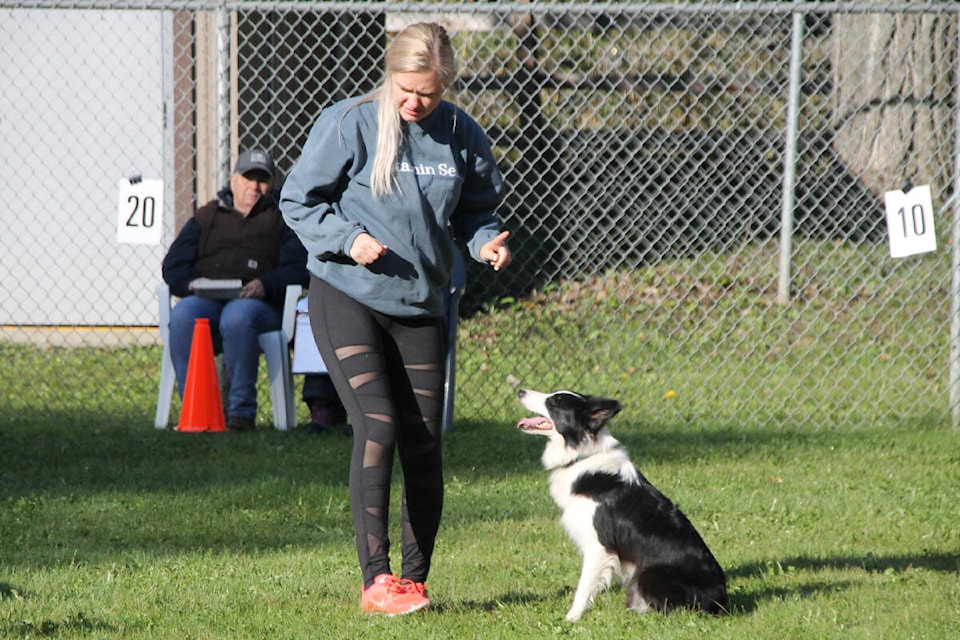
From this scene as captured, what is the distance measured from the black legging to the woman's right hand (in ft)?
0.83

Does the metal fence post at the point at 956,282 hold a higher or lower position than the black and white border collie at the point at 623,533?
higher

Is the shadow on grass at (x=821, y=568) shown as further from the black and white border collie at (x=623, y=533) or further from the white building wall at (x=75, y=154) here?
the white building wall at (x=75, y=154)

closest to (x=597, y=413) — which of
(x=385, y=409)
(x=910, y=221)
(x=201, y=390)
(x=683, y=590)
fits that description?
(x=683, y=590)

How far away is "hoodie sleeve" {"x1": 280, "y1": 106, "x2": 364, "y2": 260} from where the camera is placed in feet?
11.3

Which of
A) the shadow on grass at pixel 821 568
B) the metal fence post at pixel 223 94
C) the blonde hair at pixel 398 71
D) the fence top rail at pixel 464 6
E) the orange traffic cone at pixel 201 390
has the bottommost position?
the shadow on grass at pixel 821 568

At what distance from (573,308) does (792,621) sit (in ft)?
21.6

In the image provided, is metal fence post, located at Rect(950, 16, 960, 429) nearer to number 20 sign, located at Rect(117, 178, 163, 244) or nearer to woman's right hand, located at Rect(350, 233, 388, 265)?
woman's right hand, located at Rect(350, 233, 388, 265)

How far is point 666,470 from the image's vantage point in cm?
605

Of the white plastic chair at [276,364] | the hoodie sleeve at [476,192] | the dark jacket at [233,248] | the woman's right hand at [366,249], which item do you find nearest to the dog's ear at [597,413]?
the hoodie sleeve at [476,192]

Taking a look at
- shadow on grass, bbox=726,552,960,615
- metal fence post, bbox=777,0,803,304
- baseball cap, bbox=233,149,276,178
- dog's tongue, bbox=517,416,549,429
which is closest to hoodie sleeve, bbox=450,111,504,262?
dog's tongue, bbox=517,416,549,429

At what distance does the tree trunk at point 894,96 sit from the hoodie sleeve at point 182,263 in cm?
596

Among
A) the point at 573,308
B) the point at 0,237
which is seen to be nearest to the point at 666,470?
the point at 573,308

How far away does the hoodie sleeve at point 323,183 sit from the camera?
3.43 meters

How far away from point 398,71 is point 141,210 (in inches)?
143
